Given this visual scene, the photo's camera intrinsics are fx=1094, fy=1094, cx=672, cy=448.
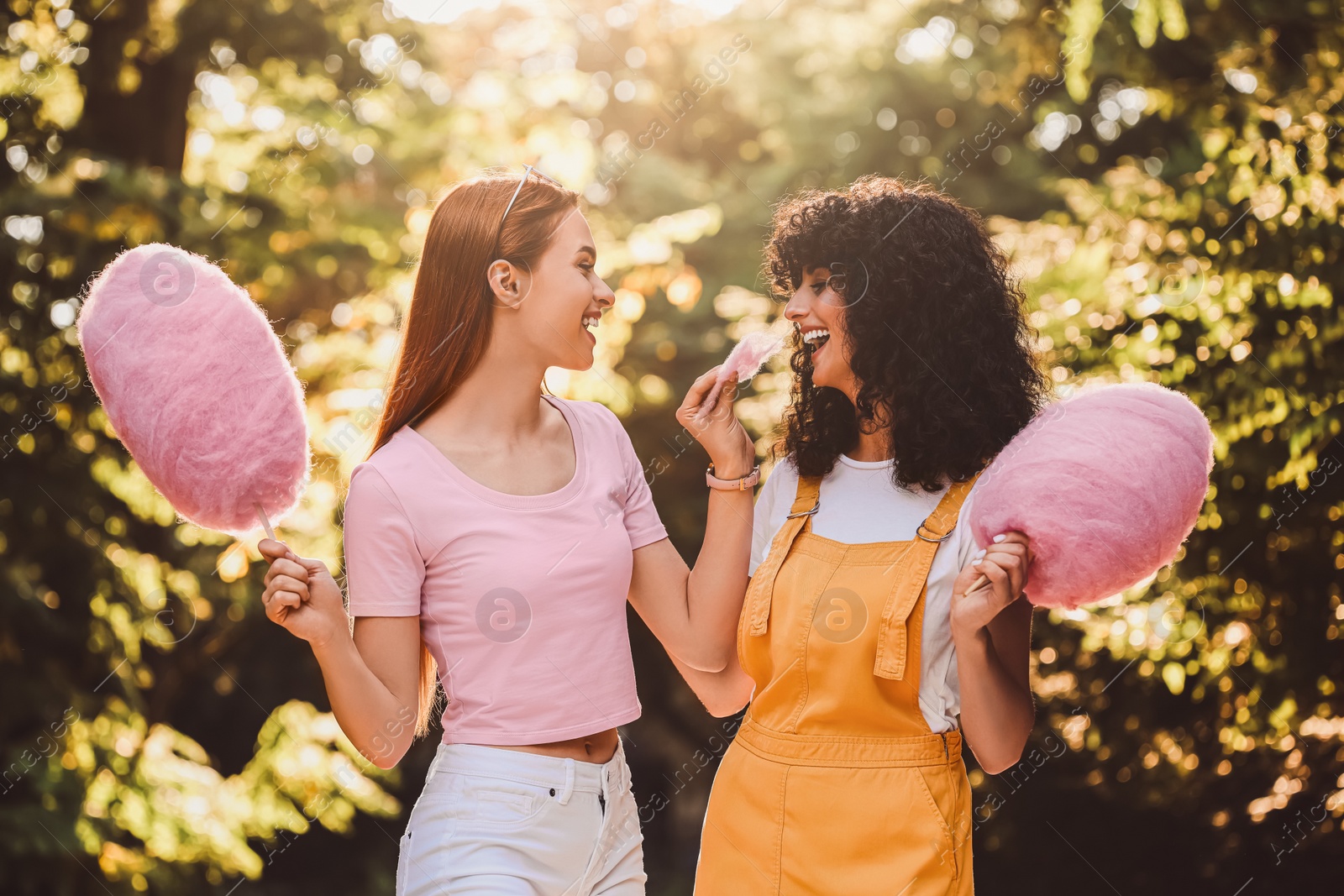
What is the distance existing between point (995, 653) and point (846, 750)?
1.09 ft

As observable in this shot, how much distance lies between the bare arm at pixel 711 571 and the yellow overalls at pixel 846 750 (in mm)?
107

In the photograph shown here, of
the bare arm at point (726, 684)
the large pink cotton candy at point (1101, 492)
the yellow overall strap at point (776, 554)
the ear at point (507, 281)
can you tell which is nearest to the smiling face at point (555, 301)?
the ear at point (507, 281)

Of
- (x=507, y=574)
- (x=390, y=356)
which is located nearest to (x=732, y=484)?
(x=507, y=574)

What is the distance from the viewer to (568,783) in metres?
1.96

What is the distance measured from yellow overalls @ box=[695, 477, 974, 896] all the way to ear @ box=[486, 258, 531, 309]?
0.75 m

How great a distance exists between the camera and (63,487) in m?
4.81

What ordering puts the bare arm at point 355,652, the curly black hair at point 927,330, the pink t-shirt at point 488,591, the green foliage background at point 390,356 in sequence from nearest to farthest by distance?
the bare arm at point 355,652, the pink t-shirt at point 488,591, the curly black hair at point 927,330, the green foliage background at point 390,356

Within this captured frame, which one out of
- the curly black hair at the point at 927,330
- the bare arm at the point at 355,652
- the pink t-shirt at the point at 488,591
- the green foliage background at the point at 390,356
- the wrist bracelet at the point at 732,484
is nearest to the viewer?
the bare arm at the point at 355,652

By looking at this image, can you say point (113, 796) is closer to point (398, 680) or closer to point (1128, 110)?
point (398, 680)

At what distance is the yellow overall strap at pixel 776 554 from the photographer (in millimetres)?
2160

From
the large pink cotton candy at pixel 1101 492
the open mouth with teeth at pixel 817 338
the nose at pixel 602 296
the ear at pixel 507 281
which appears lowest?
the large pink cotton candy at pixel 1101 492

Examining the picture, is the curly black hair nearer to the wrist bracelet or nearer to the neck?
the neck

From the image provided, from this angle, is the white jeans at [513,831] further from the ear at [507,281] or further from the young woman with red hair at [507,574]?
the ear at [507,281]

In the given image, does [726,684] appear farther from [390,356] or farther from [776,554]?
[390,356]
